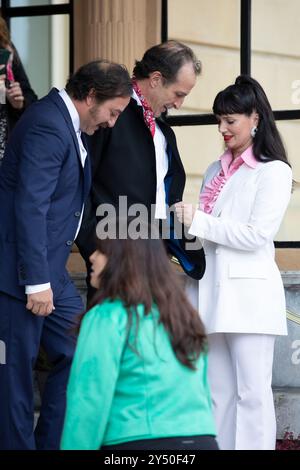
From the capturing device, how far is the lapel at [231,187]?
5.59 m

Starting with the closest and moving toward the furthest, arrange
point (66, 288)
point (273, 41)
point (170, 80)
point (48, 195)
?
point (48, 195)
point (66, 288)
point (170, 80)
point (273, 41)

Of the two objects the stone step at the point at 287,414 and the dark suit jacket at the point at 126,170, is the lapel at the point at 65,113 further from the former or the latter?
the stone step at the point at 287,414

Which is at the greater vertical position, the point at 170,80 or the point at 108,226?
the point at 170,80

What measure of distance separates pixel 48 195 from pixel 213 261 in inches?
40.0

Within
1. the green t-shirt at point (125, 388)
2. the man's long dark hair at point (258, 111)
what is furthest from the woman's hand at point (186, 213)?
the green t-shirt at point (125, 388)

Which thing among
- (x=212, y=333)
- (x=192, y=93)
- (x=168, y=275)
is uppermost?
(x=192, y=93)

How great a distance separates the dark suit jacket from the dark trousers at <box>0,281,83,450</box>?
473 millimetres

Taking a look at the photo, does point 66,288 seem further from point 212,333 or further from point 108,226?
point 108,226

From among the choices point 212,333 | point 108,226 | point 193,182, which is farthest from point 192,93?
point 108,226

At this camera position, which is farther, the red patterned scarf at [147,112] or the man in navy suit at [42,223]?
the red patterned scarf at [147,112]

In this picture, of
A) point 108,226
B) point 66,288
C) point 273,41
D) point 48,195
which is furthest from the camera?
point 273,41

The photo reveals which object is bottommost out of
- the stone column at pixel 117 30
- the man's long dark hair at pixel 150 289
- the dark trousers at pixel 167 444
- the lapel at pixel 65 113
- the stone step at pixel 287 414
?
the stone step at pixel 287 414
